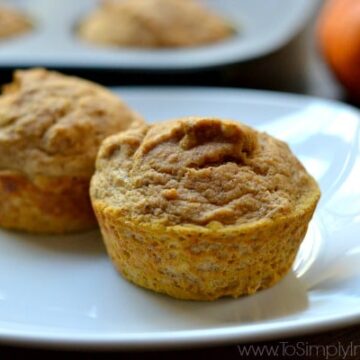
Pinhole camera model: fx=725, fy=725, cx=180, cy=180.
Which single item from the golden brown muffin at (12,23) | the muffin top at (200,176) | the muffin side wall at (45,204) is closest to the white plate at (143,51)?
the golden brown muffin at (12,23)

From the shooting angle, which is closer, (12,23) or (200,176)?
(200,176)

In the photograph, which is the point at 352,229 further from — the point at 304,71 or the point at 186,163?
the point at 304,71

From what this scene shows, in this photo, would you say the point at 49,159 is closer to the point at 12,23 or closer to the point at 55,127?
the point at 55,127

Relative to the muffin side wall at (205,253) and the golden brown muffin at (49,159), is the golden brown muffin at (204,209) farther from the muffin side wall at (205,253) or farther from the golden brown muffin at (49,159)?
the golden brown muffin at (49,159)

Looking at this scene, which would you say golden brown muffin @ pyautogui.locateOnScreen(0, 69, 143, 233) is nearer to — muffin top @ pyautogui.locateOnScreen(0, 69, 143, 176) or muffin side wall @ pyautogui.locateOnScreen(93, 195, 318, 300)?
muffin top @ pyautogui.locateOnScreen(0, 69, 143, 176)

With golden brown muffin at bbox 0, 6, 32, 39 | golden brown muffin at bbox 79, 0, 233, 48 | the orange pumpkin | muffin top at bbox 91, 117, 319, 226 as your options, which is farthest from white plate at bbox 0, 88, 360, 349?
golden brown muffin at bbox 0, 6, 32, 39

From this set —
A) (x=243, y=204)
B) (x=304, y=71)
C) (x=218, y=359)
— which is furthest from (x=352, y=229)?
(x=304, y=71)

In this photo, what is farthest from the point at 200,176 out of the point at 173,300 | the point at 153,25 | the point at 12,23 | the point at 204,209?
the point at 12,23
